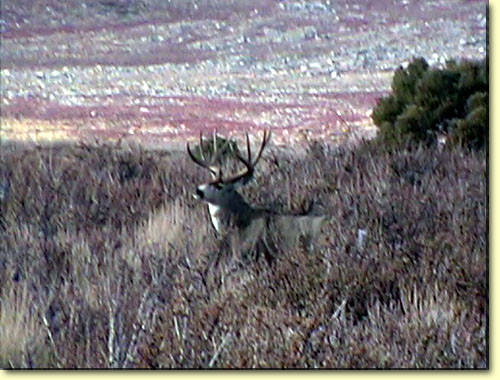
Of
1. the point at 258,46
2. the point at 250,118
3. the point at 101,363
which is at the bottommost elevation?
the point at 101,363

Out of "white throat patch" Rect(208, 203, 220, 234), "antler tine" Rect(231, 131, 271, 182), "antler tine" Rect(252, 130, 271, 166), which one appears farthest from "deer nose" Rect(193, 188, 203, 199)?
"antler tine" Rect(252, 130, 271, 166)

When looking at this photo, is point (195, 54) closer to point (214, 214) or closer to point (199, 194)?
point (199, 194)

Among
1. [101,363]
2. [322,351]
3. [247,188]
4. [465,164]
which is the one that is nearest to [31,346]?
[101,363]

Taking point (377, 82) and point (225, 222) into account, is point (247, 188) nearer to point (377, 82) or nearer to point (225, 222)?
point (225, 222)

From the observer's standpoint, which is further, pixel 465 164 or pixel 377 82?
pixel 377 82

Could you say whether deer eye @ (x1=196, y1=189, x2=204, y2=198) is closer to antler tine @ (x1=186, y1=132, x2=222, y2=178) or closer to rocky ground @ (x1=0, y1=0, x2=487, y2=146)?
antler tine @ (x1=186, y1=132, x2=222, y2=178)

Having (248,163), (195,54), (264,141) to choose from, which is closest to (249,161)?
(248,163)
